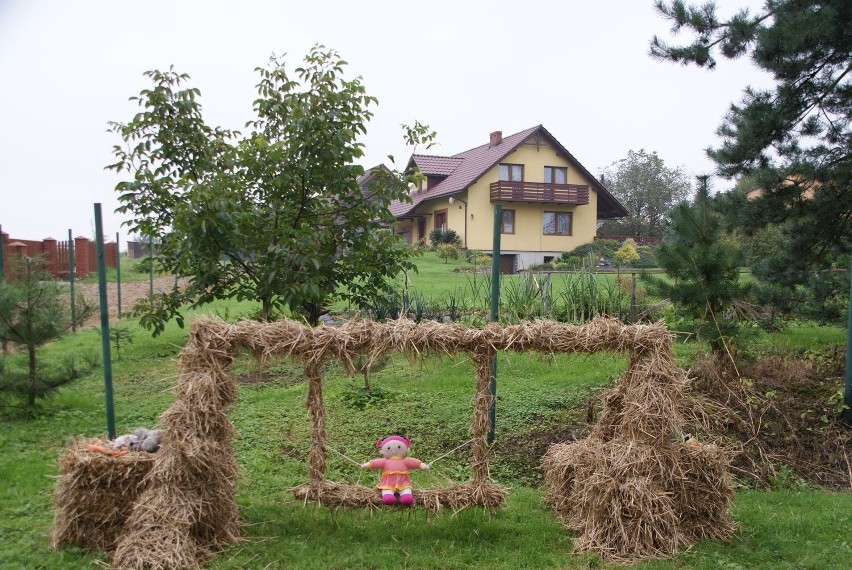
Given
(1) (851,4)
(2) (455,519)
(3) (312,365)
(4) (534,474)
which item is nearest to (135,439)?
(3) (312,365)

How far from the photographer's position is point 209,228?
205 inches

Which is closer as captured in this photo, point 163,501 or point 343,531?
point 163,501

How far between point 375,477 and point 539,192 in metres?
27.2

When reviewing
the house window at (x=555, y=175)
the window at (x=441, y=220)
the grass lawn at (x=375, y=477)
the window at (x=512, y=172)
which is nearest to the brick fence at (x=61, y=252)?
the grass lawn at (x=375, y=477)

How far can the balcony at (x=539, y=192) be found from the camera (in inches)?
1187


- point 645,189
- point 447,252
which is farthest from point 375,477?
point 645,189

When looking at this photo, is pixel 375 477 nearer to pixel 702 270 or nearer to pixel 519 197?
pixel 702 270

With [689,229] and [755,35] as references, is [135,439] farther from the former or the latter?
Result: [755,35]

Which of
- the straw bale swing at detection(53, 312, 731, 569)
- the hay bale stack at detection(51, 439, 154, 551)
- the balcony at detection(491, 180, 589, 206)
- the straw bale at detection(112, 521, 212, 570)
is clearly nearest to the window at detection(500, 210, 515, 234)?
the balcony at detection(491, 180, 589, 206)

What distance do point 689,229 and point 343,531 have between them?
486 cm

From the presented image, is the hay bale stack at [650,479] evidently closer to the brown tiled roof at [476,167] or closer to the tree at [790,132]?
the tree at [790,132]

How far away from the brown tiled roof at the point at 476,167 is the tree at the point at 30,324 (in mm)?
22345

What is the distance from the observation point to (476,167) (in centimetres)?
3105

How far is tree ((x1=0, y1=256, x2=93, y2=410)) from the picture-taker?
6.46 meters
